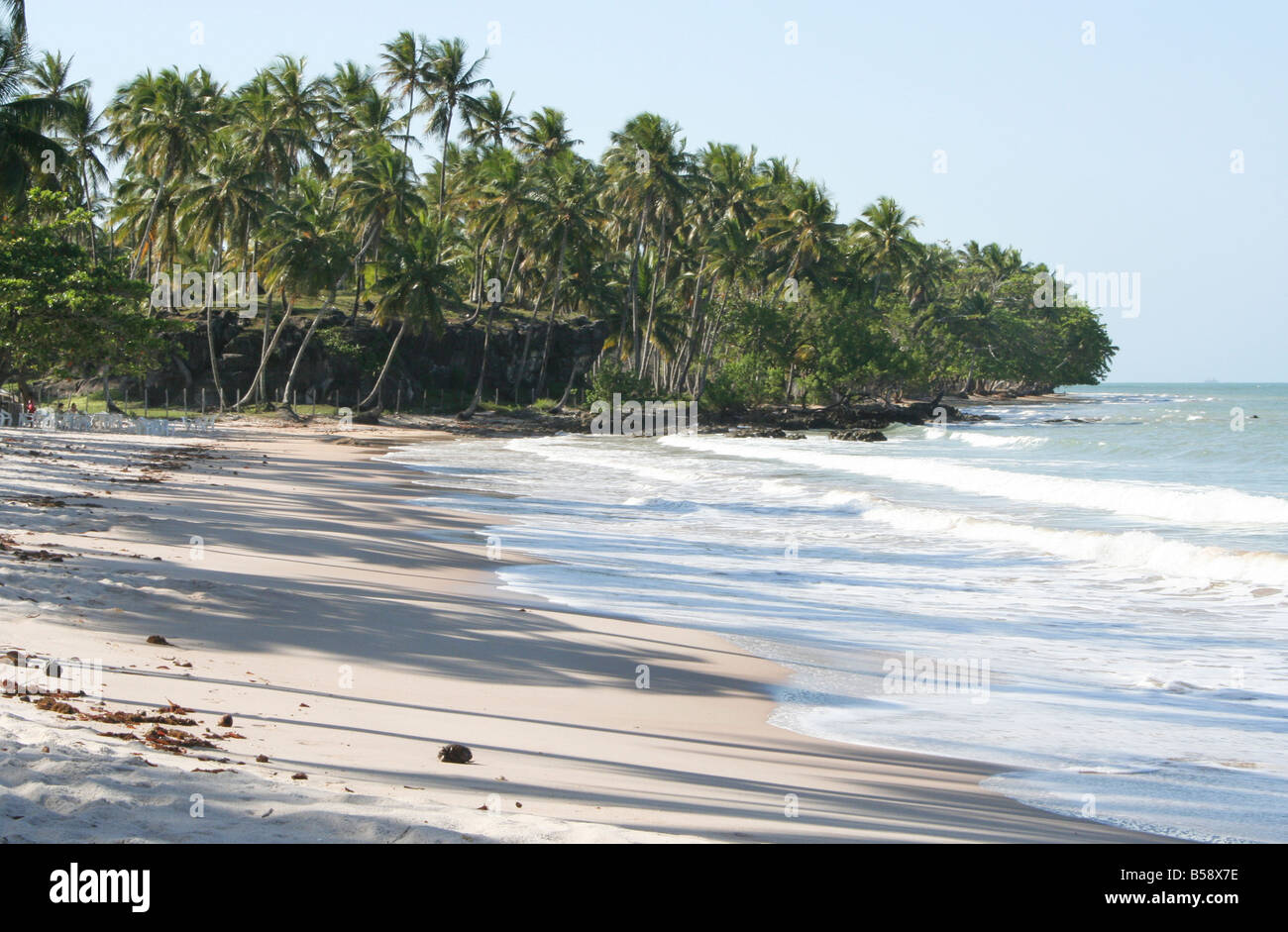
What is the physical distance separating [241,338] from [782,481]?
33177mm

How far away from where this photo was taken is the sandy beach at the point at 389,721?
3.95m

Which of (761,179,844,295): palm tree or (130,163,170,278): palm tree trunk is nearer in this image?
(130,163,170,278): palm tree trunk

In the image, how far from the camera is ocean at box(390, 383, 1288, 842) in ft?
20.9

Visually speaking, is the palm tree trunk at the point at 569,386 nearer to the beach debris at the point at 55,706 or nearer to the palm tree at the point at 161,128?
the palm tree at the point at 161,128

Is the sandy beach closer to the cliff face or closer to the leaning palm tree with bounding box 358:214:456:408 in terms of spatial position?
the leaning palm tree with bounding box 358:214:456:408

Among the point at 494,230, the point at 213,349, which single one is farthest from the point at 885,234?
the point at 213,349

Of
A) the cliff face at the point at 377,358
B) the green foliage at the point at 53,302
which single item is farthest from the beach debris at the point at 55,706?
the cliff face at the point at 377,358

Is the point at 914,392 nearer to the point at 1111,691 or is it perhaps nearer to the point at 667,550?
the point at 667,550

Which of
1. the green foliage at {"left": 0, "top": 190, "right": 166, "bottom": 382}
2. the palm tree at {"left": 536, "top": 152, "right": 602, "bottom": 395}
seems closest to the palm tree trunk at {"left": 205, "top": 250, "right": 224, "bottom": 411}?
the palm tree at {"left": 536, "top": 152, "right": 602, "bottom": 395}

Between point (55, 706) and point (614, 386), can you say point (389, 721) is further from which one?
point (614, 386)

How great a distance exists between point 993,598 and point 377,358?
4407cm

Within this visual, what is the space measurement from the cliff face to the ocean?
24063 millimetres
